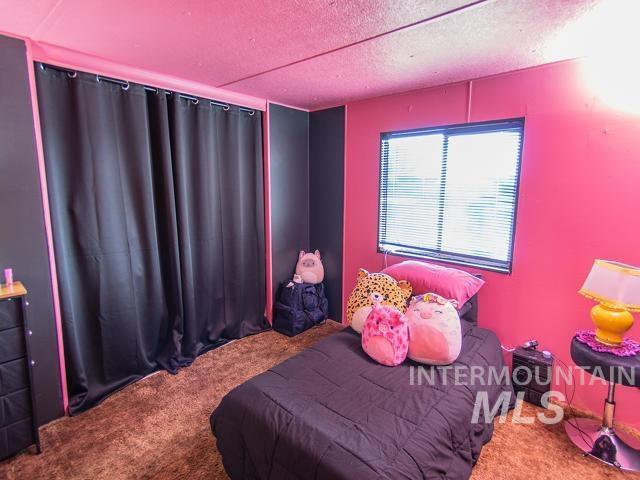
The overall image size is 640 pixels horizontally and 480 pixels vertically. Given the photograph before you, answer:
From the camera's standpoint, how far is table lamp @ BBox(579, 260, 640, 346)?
1796 mm

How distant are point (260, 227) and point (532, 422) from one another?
2634mm

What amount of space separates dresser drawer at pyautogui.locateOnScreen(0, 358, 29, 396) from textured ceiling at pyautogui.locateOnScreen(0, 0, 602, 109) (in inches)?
68.4

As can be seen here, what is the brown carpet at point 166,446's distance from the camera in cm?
183

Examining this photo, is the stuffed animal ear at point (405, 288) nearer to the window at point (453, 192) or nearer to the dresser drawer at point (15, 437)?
the window at point (453, 192)

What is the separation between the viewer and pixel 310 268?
3678 mm

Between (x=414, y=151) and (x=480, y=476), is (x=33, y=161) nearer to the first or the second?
(x=414, y=151)

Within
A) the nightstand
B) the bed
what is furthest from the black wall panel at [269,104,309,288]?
the nightstand

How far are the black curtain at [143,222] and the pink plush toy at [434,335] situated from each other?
1791 millimetres

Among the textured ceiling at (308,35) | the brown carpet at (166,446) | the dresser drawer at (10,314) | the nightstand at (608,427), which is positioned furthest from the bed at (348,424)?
the textured ceiling at (308,35)

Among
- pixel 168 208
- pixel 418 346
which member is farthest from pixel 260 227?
pixel 418 346

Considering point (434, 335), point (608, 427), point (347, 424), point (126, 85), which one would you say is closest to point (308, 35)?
point (126, 85)

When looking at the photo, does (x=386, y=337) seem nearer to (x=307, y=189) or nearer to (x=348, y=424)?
(x=348, y=424)

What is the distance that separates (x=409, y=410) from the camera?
5.49 feet

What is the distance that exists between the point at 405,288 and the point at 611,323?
1.23 m
